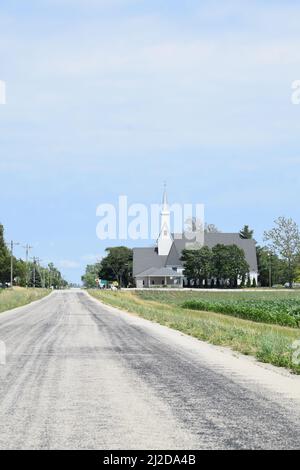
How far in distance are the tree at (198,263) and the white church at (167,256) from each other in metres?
5.29

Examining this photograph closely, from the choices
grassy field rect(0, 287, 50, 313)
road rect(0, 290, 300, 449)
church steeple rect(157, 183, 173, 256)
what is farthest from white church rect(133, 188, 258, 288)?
road rect(0, 290, 300, 449)

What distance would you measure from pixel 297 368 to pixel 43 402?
7381mm

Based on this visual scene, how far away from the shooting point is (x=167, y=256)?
176500 mm

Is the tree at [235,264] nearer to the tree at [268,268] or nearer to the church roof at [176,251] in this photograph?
the tree at [268,268]

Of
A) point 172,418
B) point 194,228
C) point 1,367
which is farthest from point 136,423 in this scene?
point 194,228

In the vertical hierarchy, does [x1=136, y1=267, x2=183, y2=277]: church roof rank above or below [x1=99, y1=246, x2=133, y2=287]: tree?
below

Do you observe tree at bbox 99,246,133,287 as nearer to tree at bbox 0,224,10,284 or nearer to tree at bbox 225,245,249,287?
tree at bbox 225,245,249,287

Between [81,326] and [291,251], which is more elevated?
[291,251]

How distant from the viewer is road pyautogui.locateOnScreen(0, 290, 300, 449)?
28.5 feet

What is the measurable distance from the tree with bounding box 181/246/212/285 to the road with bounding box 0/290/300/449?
131 metres

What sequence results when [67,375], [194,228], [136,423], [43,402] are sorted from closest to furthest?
1. [136,423]
2. [43,402]
3. [67,375]
4. [194,228]

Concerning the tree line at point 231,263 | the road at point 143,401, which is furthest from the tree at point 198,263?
the road at point 143,401

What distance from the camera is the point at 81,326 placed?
35.2m

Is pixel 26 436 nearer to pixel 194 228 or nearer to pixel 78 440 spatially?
pixel 78 440
